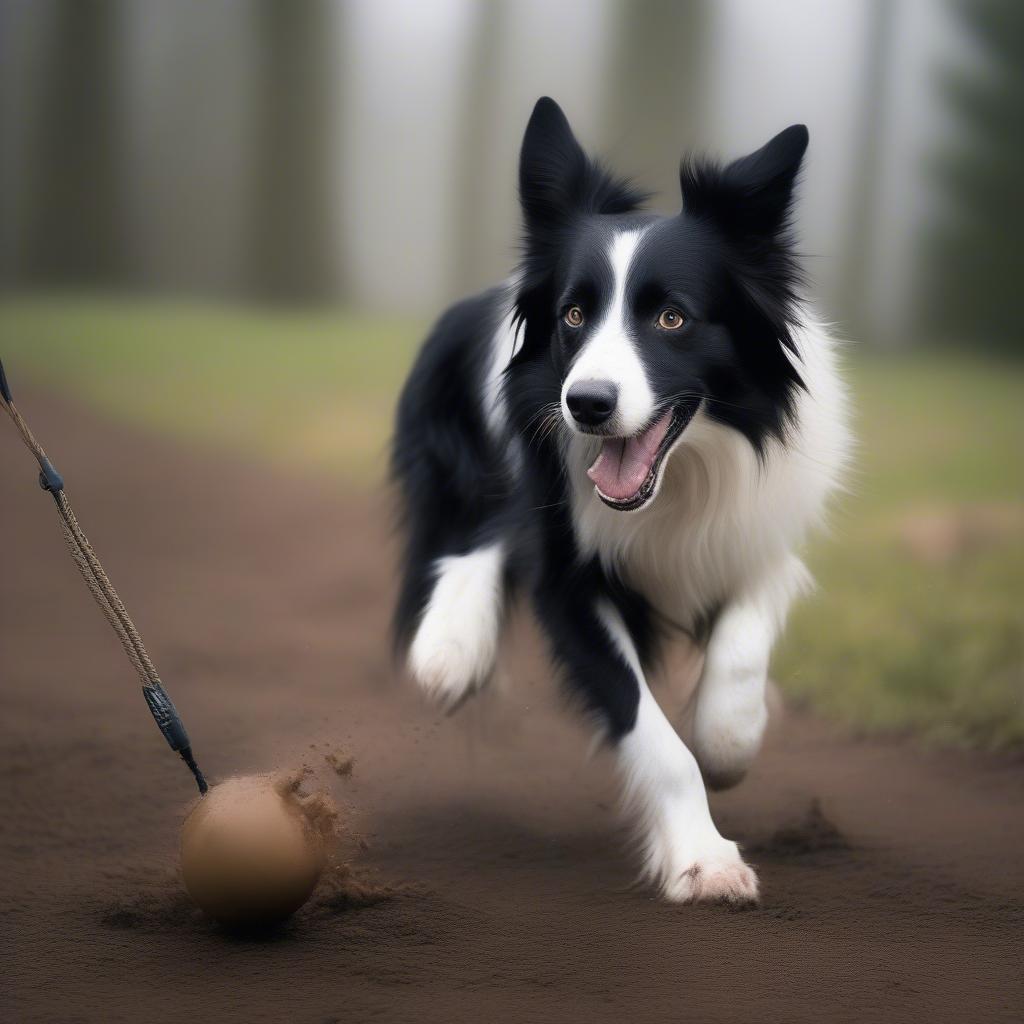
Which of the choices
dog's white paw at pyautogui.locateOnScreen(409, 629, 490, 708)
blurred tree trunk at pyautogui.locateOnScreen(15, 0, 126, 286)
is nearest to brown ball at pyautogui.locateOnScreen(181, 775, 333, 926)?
dog's white paw at pyautogui.locateOnScreen(409, 629, 490, 708)

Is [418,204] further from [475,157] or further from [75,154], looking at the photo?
[75,154]

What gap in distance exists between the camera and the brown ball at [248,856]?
107 inches

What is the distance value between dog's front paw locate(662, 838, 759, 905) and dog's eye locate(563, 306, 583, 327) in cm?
119

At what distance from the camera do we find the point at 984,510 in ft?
23.4

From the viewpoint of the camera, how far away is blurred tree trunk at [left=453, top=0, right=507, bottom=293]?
8.33m

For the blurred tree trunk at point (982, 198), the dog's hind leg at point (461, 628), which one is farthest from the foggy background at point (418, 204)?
the dog's hind leg at point (461, 628)

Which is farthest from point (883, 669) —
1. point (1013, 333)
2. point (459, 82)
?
point (459, 82)

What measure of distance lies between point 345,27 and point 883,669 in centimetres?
542

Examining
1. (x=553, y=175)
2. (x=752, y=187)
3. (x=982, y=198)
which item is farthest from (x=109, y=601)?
(x=982, y=198)

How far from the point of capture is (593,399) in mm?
2846

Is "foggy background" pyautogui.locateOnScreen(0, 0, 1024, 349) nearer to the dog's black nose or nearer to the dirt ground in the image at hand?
the dirt ground

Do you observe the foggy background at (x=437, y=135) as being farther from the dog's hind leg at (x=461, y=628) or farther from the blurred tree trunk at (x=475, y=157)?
the dog's hind leg at (x=461, y=628)

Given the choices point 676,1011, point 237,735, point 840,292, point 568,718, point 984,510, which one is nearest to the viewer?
point 676,1011

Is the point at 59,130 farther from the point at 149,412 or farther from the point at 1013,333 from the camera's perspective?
the point at 1013,333
